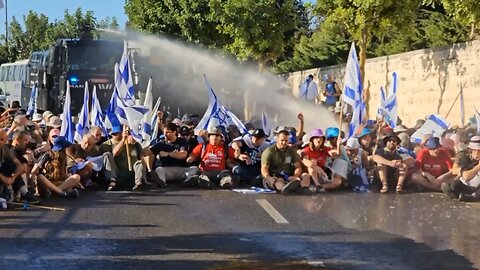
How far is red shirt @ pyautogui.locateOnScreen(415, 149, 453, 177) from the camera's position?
13.3 m

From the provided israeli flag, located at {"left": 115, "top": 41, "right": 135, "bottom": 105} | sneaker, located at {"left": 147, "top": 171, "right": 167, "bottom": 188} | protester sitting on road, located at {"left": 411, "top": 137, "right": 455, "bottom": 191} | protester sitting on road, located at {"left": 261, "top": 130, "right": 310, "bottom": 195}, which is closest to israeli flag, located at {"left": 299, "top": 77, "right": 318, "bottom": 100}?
israeli flag, located at {"left": 115, "top": 41, "right": 135, "bottom": 105}

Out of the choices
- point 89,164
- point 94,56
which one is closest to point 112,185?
point 89,164

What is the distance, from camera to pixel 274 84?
33.2m

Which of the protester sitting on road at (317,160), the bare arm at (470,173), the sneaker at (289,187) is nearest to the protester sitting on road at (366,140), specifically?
the protester sitting on road at (317,160)

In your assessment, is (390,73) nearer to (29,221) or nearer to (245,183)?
(245,183)

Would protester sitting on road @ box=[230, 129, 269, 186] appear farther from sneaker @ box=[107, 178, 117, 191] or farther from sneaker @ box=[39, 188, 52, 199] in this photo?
sneaker @ box=[39, 188, 52, 199]

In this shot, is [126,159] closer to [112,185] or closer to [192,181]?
[112,185]

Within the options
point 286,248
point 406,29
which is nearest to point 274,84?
point 406,29

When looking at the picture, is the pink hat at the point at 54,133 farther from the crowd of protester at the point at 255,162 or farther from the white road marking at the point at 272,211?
the white road marking at the point at 272,211

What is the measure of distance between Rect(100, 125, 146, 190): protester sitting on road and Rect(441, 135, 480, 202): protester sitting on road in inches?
195

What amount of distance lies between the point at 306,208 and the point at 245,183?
113 inches

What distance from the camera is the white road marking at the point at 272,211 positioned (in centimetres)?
998

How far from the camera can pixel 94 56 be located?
2253 centimetres

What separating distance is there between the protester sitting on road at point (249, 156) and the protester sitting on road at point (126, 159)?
5.40ft
